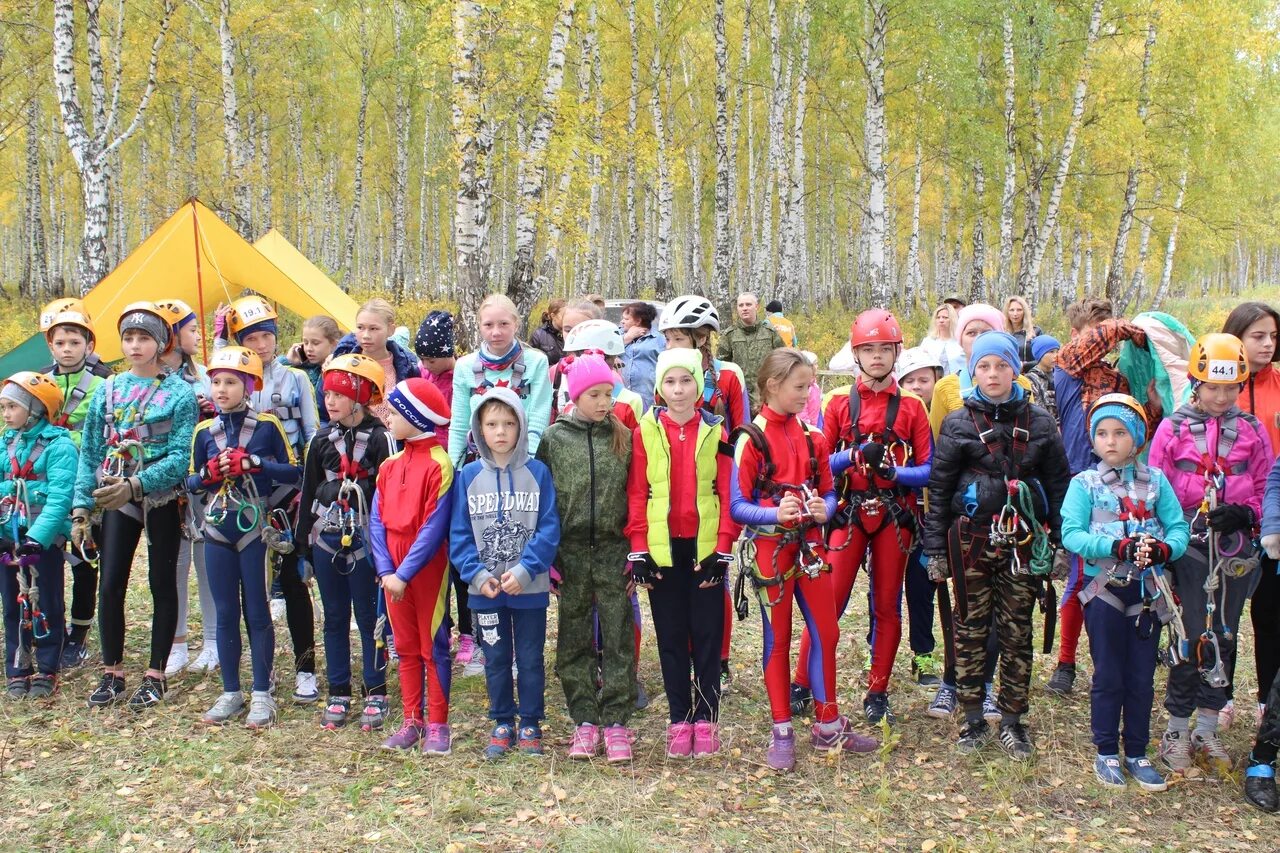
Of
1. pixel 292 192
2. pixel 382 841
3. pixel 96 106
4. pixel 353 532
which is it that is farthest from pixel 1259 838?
pixel 292 192

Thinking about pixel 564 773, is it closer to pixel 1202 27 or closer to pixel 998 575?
pixel 998 575

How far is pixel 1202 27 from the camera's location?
19.2 meters

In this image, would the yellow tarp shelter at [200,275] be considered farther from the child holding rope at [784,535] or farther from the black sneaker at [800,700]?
the black sneaker at [800,700]

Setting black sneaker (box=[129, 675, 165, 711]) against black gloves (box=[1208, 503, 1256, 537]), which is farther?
black sneaker (box=[129, 675, 165, 711])

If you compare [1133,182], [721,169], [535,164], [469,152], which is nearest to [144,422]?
A: [469,152]

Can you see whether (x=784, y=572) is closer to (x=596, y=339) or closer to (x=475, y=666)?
(x=596, y=339)

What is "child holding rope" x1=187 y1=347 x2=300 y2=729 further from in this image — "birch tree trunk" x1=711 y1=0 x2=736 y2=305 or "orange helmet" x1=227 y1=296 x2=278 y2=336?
"birch tree trunk" x1=711 y1=0 x2=736 y2=305

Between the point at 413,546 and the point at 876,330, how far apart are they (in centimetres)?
273

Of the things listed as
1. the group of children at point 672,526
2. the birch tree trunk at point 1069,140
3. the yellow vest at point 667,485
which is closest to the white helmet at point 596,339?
the group of children at point 672,526

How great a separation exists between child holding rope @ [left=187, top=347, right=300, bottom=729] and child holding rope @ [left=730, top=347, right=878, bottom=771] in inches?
108

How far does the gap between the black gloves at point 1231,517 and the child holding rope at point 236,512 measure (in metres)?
5.00

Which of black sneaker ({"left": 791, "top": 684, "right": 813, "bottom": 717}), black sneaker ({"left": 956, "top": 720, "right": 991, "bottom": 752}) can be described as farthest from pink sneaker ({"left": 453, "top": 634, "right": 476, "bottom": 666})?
black sneaker ({"left": 956, "top": 720, "right": 991, "bottom": 752})

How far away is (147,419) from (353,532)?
1.50 metres

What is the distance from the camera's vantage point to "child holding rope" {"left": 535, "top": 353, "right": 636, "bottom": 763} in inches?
189
